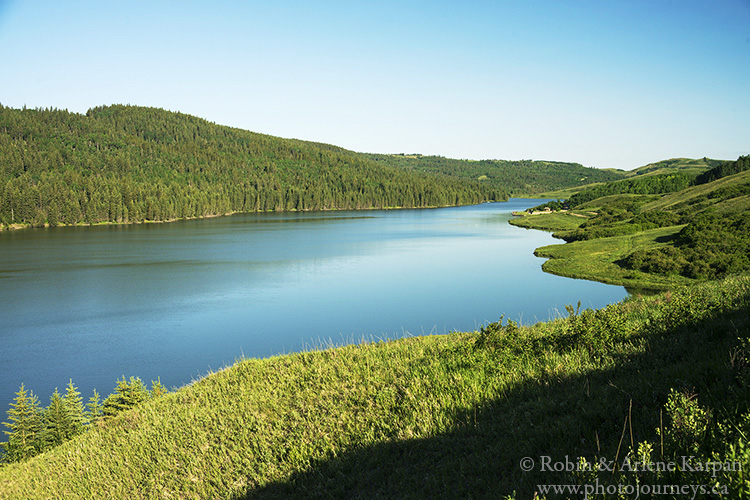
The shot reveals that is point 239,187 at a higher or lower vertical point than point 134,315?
higher

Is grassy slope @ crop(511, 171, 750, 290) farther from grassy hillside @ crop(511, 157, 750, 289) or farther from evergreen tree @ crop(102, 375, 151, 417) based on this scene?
evergreen tree @ crop(102, 375, 151, 417)

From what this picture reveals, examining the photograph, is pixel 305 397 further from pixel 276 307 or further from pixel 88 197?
pixel 88 197

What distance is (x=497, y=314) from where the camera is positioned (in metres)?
32.1

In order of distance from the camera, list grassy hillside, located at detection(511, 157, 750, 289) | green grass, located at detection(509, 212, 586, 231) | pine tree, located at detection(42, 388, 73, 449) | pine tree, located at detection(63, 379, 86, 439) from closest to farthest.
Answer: pine tree, located at detection(42, 388, 73, 449), pine tree, located at detection(63, 379, 86, 439), grassy hillside, located at detection(511, 157, 750, 289), green grass, located at detection(509, 212, 586, 231)

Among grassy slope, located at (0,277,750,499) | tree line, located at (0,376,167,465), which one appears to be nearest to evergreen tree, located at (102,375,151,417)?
tree line, located at (0,376,167,465)

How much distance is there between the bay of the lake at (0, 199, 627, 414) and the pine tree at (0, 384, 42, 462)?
590 cm

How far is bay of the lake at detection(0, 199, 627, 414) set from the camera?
25.8 m

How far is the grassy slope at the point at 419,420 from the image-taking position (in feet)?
17.3

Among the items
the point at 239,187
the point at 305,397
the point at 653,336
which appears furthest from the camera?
the point at 239,187

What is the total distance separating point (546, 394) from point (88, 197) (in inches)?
5681

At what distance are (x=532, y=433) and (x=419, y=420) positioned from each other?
185 cm

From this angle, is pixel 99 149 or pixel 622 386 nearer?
pixel 622 386

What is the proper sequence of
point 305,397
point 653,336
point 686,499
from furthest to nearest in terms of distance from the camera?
point 305,397 < point 653,336 < point 686,499

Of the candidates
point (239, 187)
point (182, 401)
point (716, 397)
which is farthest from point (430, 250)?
point (239, 187)
